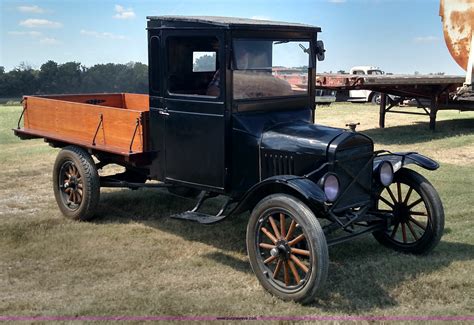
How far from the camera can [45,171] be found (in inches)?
378

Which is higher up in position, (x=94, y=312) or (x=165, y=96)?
(x=165, y=96)

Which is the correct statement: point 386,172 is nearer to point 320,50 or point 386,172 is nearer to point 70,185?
point 320,50

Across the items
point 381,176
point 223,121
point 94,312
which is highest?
point 223,121

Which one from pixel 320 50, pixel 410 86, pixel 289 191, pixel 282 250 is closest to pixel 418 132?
pixel 410 86

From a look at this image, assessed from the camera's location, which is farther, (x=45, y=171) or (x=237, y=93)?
(x=45, y=171)

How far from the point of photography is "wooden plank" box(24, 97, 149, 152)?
5.76 metres

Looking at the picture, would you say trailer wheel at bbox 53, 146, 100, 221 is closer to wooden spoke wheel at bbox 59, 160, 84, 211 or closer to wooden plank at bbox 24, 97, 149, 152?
wooden spoke wheel at bbox 59, 160, 84, 211

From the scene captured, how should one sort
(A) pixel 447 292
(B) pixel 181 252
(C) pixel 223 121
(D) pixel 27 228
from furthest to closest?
1. (D) pixel 27 228
2. (B) pixel 181 252
3. (C) pixel 223 121
4. (A) pixel 447 292

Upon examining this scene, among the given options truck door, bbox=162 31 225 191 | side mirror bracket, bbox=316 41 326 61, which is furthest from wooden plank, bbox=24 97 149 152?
side mirror bracket, bbox=316 41 326 61

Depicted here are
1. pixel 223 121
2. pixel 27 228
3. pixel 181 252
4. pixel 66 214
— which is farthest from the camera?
pixel 66 214

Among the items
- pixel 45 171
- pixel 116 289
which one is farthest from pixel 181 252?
pixel 45 171

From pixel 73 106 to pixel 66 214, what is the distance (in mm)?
1308

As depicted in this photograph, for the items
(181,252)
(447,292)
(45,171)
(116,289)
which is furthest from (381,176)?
(45,171)

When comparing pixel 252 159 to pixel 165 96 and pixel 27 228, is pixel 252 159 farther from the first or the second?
pixel 27 228
